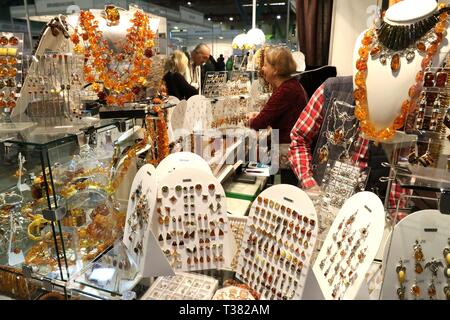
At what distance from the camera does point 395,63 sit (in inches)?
35.9

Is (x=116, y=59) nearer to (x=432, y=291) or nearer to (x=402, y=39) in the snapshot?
(x=402, y=39)

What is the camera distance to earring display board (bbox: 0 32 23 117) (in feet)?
4.22

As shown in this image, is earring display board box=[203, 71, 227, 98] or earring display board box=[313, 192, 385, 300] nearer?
earring display board box=[313, 192, 385, 300]

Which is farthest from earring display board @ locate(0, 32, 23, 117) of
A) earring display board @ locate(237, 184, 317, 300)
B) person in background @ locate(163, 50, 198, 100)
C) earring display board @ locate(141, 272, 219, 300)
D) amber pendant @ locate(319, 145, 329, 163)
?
person in background @ locate(163, 50, 198, 100)

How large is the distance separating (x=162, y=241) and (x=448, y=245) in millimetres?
763

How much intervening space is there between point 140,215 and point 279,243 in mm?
442

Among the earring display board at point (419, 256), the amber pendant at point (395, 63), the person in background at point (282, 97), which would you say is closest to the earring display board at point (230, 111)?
the person in background at point (282, 97)

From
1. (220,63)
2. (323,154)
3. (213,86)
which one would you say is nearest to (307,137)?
(323,154)

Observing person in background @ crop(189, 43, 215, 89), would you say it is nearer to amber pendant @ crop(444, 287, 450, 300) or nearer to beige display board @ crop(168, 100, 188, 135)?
beige display board @ crop(168, 100, 188, 135)

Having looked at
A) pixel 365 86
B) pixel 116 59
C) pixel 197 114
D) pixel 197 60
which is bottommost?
pixel 197 114

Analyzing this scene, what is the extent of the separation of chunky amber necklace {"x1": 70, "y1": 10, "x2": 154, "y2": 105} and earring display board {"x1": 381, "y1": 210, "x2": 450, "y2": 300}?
1.09 metres

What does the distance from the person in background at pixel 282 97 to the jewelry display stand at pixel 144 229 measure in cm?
115

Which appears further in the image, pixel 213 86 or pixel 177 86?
pixel 177 86

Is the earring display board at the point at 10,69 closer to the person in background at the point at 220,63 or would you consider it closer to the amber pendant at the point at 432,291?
the amber pendant at the point at 432,291
